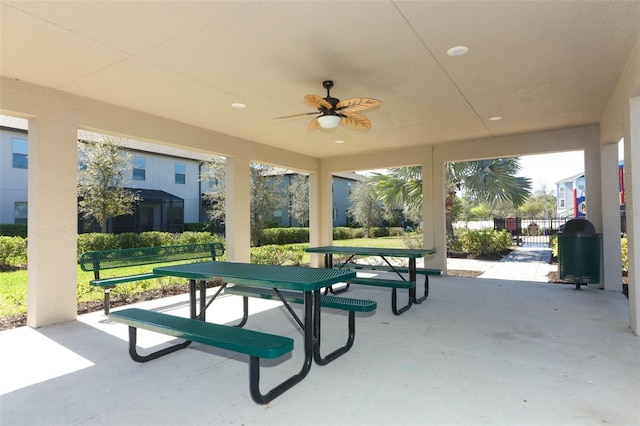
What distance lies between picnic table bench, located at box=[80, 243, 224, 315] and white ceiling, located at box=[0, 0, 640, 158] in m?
2.09

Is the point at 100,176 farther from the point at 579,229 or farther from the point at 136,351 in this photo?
the point at 579,229

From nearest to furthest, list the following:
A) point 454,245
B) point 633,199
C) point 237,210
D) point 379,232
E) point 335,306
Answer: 1. point 335,306
2. point 633,199
3. point 237,210
4. point 454,245
5. point 379,232

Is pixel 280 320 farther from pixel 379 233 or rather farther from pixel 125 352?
pixel 379 233

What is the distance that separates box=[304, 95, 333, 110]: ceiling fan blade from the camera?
369cm

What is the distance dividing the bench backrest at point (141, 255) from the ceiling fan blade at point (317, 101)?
325 centimetres

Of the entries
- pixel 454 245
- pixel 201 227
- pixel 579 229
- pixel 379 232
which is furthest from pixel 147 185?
pixel 579 229

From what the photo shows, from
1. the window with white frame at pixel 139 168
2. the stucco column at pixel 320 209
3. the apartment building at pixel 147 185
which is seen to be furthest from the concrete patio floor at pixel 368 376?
the window with white frame at pixel 139 168

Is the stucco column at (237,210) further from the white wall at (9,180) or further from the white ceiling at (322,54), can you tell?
the white wall at (9,180)

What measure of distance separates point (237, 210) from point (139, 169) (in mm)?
12166

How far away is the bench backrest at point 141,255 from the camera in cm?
468

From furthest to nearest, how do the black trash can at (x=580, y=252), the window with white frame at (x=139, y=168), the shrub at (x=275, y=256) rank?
the window with white frame at (x=139, y=168)
the shrub at (x=275, y=256)
the black trash can at (x=580, y=252)

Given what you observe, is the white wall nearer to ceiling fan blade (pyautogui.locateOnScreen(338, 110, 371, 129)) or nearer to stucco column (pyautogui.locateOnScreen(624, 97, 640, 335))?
ceiling fan blade (pyautogui.locateOnScreen(338, 110, 371, 129))

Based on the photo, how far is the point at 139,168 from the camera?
661 inches

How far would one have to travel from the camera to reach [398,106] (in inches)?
205
